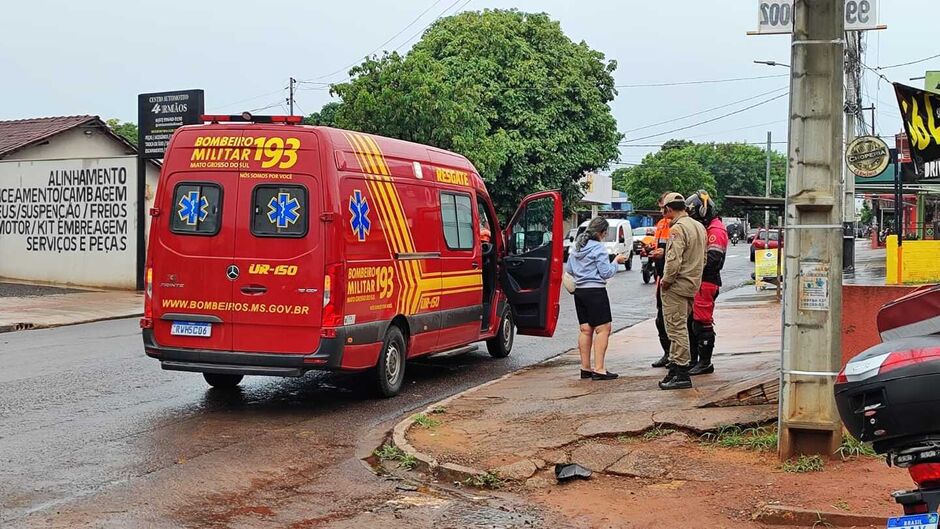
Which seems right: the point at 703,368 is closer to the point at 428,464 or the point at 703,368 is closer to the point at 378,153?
the point at 378,153

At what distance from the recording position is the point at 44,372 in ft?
36.5

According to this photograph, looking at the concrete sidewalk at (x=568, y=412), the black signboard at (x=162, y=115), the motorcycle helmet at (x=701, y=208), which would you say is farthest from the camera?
the black signboard at (x=162, y=115)

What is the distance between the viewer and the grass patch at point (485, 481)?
6523 millimetres

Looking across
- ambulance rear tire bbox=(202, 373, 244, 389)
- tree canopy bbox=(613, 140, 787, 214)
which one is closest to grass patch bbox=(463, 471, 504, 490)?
ambulance rear tire bbox=(202, 373, 244, 389)

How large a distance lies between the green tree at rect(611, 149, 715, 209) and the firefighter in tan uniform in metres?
74.5

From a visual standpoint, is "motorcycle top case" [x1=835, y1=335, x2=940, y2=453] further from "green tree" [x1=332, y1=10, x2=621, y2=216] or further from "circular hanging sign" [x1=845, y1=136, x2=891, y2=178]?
"green tree" [x1=332, y1=10, x2=621, y2=216]

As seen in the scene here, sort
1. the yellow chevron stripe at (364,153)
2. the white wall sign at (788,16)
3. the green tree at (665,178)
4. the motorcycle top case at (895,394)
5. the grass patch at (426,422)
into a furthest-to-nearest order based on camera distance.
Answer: the green tree at (665,178) < the yellow chevron stripe at (364,153) < the grass patch at (426,422) < the white wall sign at (788,16) < the motorcycle top case at (895,394)

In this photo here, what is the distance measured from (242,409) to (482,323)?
386 centimetres

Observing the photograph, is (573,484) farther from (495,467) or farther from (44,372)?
(44,372)

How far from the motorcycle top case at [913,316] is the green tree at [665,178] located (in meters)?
79.8

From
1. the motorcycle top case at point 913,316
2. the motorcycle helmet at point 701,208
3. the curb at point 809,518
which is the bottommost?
the curb at point 809,518

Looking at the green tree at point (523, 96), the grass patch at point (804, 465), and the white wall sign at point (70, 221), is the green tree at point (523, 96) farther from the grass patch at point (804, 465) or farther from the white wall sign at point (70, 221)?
the grass patch at point (804, 465)

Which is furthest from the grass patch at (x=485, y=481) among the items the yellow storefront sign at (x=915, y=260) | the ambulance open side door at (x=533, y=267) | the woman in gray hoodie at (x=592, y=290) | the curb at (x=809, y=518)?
the yellow storefront sign at (x=915, y=260)

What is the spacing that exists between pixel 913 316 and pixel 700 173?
83.4 meters
